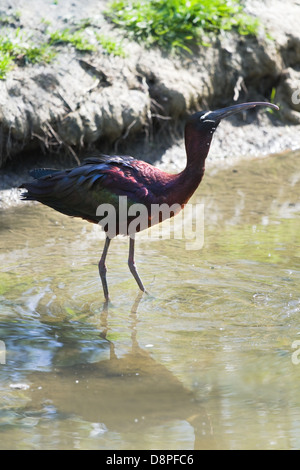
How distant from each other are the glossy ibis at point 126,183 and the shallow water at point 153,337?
1.66 feet

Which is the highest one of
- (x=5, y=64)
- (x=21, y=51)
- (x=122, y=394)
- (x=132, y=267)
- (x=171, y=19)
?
(x=171, y=19)

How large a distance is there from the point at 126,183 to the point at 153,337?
1179 millimetres

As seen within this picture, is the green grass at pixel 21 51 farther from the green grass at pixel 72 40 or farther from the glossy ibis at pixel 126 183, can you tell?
the glossy ibis at pixel 126 183

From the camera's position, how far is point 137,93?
9047 millimetres

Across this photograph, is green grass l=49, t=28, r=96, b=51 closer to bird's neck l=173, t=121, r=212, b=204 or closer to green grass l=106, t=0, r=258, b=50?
green grass l=106, t=0, r=258, b=50

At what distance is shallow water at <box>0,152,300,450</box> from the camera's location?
13.3 feet

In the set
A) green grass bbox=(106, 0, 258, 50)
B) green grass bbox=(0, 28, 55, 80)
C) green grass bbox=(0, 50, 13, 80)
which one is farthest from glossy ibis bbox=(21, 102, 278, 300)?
green grass bbox=(106, 0, 258, 50)

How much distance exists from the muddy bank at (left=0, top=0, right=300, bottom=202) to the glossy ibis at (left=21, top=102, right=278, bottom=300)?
2366 mm

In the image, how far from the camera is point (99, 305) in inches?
227

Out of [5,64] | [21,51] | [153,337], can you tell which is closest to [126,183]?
[153,337]

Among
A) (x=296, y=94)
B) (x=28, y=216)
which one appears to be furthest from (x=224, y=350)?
(x=296, y=94)

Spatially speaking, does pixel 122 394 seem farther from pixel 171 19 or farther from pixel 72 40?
pixel 171 19

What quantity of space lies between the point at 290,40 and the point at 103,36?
2931mm
